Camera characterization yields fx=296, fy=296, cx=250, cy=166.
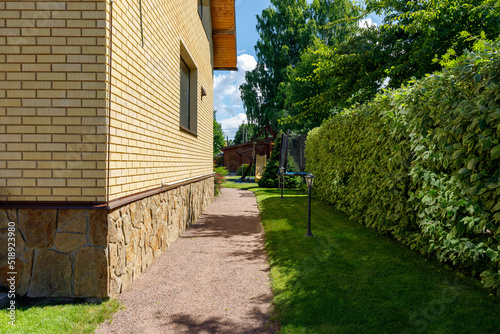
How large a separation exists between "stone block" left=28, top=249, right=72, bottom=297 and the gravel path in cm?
56

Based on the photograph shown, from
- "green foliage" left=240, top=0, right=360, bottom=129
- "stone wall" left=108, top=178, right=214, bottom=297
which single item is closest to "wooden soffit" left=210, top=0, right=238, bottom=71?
"stone wall" left=108, top=178, right=214, bottom=297

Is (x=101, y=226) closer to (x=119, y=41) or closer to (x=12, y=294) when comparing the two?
(x=12, y=294)

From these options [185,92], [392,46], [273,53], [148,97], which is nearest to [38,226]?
[148,97]

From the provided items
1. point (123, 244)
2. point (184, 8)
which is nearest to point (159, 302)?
point (123, 244)

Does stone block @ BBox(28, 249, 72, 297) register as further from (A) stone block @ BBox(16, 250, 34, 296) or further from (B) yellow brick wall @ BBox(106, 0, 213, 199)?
(B) yellow brick wall @ BBox(106, 0, 213, 199)

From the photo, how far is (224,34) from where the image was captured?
37.5ft

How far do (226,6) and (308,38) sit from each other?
19.9 m

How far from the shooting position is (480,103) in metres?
2.71

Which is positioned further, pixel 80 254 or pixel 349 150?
pixel 349 150

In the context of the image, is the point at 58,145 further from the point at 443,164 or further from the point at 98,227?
the point at 443,164

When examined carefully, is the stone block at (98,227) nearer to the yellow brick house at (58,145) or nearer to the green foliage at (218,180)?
the yellow brick house at (58,145)

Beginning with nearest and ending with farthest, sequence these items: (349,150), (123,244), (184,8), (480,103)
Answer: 1. (480,103)
2. (123,244)
3. (184,8)
4. (349,150)

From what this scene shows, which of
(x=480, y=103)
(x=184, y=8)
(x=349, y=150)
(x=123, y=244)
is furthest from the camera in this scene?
(x=349, y=150)

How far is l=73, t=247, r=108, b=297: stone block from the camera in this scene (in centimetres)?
288
